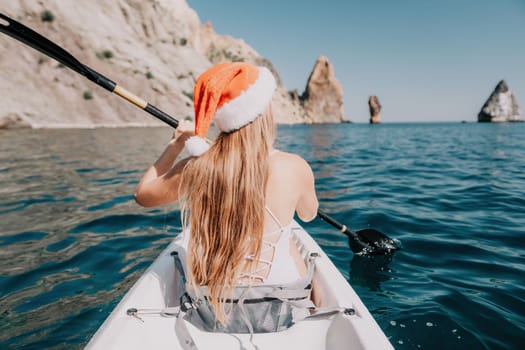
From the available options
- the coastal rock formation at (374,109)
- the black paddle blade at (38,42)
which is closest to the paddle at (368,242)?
the black paddle blade at (38,42)

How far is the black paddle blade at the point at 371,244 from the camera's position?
392cm

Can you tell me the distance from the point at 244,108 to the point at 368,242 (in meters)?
3.13

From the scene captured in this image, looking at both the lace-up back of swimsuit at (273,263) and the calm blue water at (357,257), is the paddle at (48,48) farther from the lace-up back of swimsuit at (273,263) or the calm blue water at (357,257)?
the calm blue water at (357,257)

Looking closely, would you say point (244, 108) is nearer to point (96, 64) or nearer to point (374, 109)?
point (96, 64)

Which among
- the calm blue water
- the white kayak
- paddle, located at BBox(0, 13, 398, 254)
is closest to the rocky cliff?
the calm blue water

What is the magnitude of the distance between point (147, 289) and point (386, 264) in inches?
112

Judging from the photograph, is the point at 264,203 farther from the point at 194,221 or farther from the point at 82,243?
the point at 82,243

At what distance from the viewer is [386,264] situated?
3.76m

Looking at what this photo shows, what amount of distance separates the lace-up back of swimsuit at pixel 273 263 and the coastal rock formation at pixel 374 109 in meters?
121

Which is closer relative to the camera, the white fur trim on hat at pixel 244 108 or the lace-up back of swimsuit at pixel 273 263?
the white fur trim on hat at pixel 244 108

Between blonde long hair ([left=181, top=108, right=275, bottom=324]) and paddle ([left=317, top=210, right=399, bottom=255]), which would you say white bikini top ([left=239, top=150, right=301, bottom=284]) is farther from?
paddle ([left=317, top=210, right=399, bottom=255])

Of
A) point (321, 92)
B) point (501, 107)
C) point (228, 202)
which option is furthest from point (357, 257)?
point (501, 107)


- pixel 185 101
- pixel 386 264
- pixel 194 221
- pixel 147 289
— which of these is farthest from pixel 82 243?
pixel 185 101

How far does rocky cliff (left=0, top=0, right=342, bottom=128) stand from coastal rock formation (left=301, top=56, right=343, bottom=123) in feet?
197
